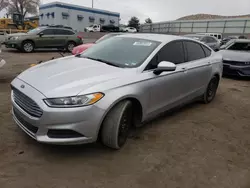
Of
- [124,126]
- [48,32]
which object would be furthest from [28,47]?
[124,126]

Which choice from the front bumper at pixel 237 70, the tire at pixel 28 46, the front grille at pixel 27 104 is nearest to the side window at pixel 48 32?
the tire at pixel 28 46

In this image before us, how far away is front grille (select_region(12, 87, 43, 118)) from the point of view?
2770mm

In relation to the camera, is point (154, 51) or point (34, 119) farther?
point (154, 51)

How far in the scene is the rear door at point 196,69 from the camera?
4.48 meters

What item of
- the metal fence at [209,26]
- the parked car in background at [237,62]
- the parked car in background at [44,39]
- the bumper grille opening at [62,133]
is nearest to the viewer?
the bumper grille opening at [62,133]

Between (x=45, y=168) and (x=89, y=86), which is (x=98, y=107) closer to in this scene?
(x=89, y=86)

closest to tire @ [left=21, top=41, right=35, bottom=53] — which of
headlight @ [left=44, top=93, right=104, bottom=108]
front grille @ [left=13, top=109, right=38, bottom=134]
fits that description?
front grille @ [left=13, top=109, right=38, bottom=134]

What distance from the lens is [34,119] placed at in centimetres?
280

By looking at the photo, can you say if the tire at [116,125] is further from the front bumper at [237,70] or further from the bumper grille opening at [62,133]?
the front bumper at [237,70]

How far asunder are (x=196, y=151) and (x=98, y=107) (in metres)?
1.59

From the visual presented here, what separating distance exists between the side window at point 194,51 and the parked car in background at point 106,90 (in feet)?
0.14

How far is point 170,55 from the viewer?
163 inches

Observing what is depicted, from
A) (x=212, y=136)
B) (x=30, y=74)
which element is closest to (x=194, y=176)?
(x=212, y=136)

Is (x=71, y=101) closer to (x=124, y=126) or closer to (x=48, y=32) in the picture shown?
(x=124, y=126)
